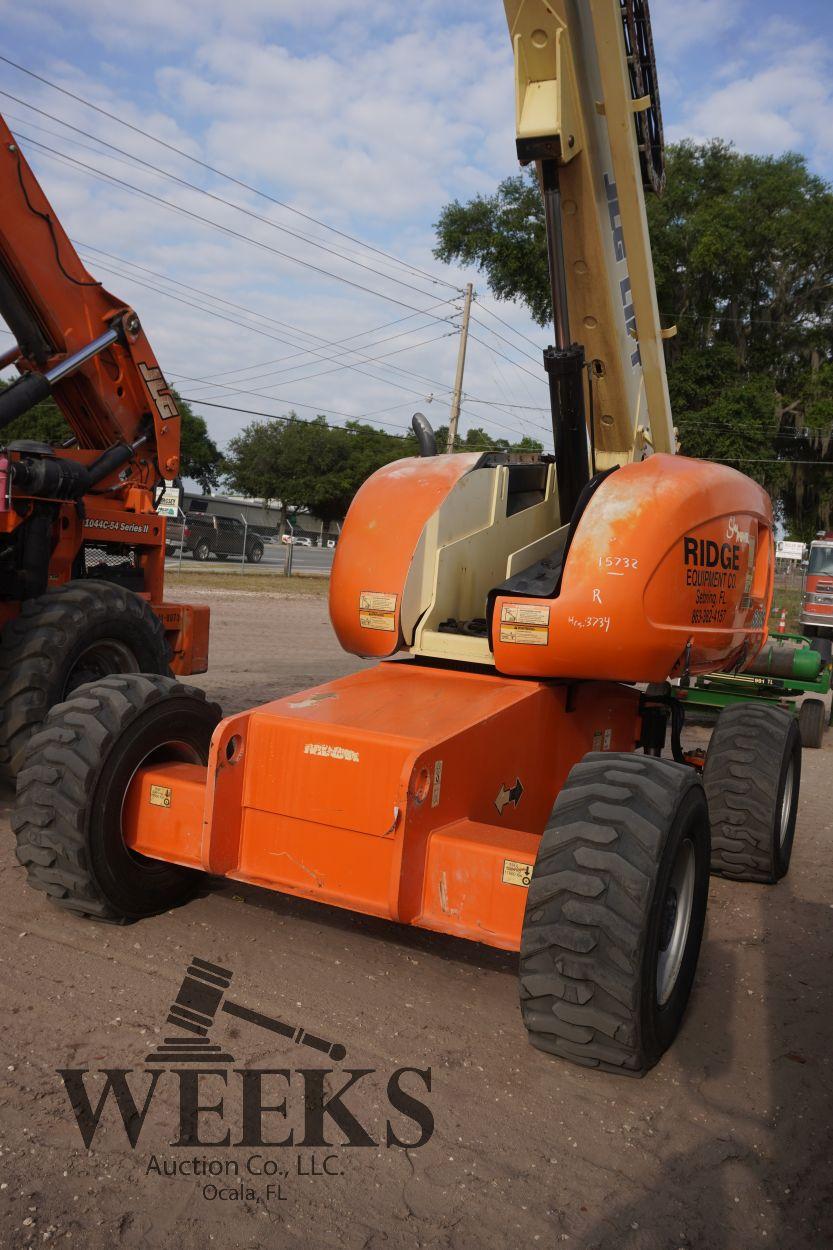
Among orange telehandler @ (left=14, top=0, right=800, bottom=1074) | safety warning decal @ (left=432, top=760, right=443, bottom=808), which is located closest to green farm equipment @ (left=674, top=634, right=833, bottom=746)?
orange telehandler @ (left=14, top=0, right=800, bottom=1074)

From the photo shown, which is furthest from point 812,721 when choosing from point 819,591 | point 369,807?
point 819,591

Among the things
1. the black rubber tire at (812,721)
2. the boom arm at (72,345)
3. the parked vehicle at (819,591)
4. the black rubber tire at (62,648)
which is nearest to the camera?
the black rubber tire at (62,648)

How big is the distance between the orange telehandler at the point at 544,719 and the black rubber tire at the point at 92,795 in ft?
0.04

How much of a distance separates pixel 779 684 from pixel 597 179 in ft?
19.9

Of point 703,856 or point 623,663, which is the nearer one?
point 703,856

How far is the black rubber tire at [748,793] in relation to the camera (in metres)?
5.37

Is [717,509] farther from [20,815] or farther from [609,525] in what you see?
[20,815]

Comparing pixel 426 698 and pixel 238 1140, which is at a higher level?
pixel 426 698

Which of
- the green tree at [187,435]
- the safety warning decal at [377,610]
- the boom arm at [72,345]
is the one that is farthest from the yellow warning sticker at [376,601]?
the green tree at [187,435]

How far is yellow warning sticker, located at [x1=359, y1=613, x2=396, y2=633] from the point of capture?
480 centimetres

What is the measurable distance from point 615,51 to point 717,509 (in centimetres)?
205

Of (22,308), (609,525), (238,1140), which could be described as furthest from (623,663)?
(22,308)

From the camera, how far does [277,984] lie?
3768 millimetres

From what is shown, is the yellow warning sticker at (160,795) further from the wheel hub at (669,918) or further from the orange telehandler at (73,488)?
the wheel hub at (669,918)
